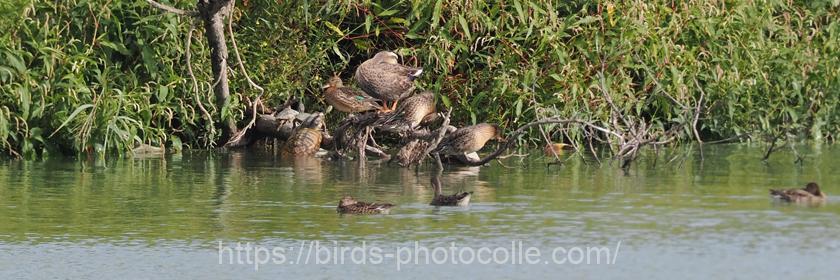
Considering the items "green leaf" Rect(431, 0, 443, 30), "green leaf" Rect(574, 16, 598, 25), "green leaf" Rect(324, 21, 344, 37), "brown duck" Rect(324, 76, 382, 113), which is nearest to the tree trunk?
"brown duck" Rect(324, 76, 382, 113)

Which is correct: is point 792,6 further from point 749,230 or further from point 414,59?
point 749,230

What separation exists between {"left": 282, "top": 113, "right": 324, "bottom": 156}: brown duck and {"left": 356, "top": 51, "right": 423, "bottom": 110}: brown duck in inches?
27.5

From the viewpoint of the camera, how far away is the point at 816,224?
390 inches

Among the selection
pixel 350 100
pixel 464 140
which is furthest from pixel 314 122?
pixel 464 140

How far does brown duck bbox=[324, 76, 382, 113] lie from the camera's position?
1474 cm

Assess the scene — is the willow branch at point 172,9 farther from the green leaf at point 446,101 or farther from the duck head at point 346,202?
the duck head at point 346,202

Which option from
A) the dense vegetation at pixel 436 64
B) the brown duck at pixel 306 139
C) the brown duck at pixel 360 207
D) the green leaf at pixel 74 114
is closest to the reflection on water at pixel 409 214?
the brown duck at pixel 360 207

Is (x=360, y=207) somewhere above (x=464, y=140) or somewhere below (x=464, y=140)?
below

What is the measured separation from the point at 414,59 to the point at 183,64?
2057 mm

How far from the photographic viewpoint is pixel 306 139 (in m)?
15.1

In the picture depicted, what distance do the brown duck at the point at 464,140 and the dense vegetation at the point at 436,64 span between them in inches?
25.4

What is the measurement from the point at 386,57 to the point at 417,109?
30.4 inches

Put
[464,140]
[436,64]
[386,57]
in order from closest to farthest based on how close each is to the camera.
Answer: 1. [464,140]
2. [386,57]
3. [436,64]

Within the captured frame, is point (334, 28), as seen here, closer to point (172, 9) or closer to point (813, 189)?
point (172, 9)
